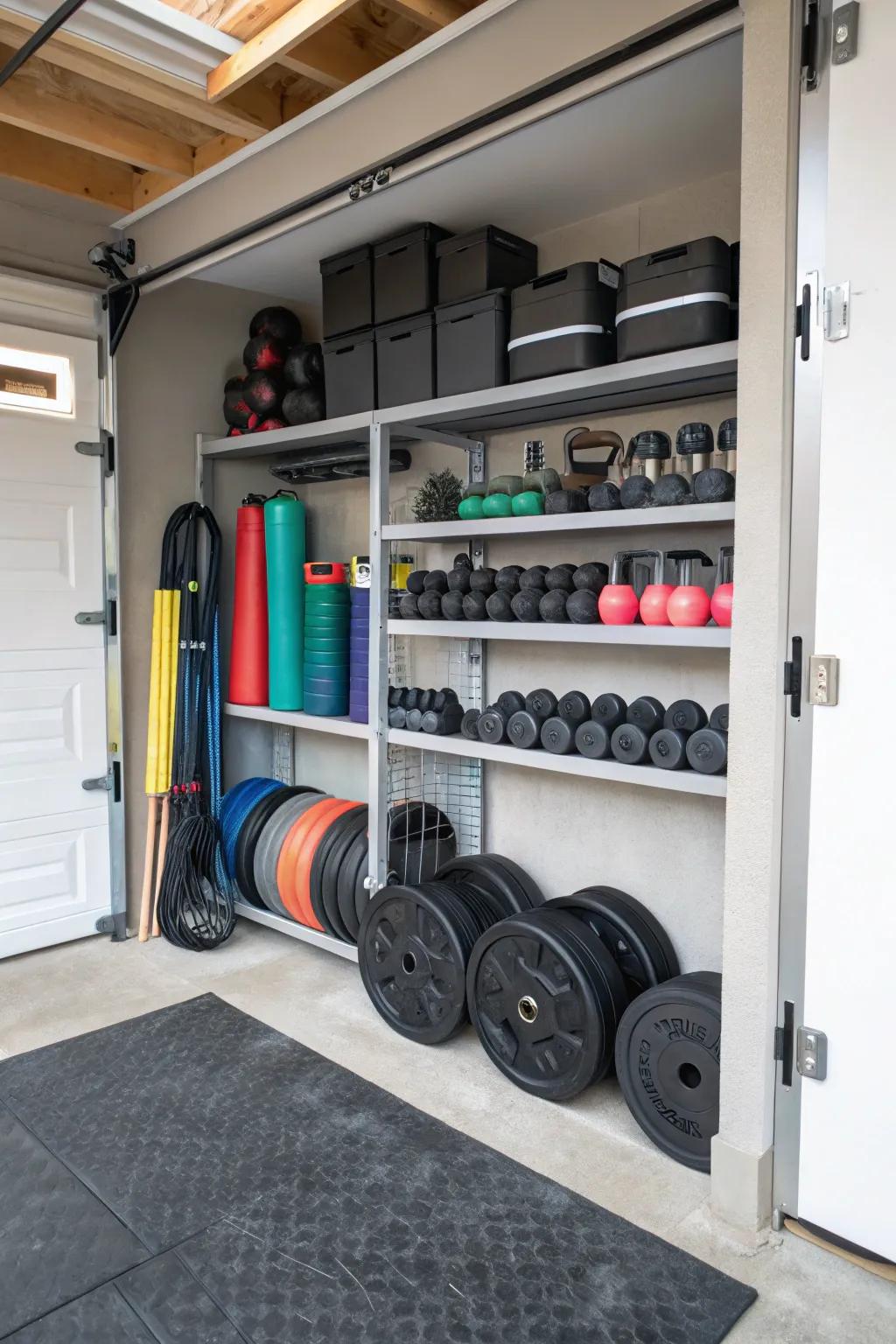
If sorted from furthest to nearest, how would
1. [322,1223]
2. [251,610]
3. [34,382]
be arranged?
1. [251,610]
2. [34,382]
3. [322,1223]

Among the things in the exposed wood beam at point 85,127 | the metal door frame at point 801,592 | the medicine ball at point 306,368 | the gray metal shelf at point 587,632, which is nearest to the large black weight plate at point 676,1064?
the metal door frame at point 801,592

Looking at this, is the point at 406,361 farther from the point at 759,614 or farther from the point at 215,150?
the point at 759,614

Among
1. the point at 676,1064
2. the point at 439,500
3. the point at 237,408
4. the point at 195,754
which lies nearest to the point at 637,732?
the point at 676,1064

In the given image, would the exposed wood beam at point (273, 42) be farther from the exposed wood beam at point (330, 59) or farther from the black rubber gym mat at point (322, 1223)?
the black rubber gym mat at point (322, 1223)

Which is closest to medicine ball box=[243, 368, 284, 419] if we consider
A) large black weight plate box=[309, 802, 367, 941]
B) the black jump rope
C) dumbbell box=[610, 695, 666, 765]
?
the black jump rope

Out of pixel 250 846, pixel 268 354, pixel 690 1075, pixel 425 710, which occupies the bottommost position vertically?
pixel 690 1075

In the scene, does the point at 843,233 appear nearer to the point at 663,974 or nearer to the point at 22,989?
the point at 663,974

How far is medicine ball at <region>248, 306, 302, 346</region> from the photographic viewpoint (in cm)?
410

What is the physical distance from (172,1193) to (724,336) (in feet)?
8.79

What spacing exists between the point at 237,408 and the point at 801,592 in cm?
293

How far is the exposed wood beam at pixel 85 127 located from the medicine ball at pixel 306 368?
2.53ft

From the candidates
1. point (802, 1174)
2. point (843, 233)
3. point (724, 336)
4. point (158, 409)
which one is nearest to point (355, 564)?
point (158, 409)

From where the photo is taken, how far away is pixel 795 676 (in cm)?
209

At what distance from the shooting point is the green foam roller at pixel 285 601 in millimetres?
4043
